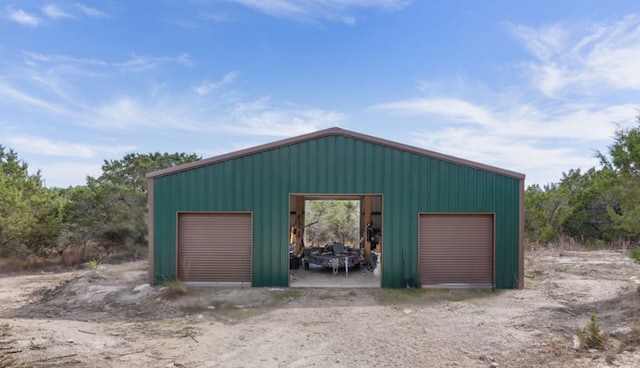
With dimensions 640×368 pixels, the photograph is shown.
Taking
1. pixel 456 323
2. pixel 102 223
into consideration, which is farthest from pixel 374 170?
pixel 102 223

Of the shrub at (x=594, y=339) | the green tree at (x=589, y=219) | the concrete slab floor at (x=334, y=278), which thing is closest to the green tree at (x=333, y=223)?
the concrete slab floor at (x=334, y=278)

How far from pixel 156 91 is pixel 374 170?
7927 millimetres

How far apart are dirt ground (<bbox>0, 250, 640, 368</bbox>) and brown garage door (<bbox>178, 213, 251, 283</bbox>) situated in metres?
0.55

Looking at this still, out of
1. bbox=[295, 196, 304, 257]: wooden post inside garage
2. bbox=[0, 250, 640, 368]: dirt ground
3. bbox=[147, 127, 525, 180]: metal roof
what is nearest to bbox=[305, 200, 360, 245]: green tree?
bbox=[295, 196, 304, 257]: wooden post inside garage

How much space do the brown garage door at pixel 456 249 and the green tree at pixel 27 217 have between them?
13240 millimetres

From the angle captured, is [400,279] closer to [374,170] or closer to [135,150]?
[374,170]

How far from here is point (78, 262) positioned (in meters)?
Result: 13.6

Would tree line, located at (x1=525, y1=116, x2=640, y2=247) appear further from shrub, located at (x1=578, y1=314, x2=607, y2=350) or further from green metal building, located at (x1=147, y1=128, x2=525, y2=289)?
shrub, located at (x1=578, y1=314, x2=607, y2=350)

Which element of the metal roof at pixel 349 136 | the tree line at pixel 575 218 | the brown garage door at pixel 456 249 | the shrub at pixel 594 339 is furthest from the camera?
the tree line at pixel 575 218

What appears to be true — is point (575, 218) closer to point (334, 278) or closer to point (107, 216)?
point (334, 278)

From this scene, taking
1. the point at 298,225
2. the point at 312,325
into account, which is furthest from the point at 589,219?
the point at 312,325

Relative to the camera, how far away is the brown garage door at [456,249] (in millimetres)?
8766

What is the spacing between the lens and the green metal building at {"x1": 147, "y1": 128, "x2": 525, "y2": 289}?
8.64 meters

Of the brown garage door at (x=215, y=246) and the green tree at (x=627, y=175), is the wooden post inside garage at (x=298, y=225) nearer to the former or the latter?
the brown garage door at (x=215, y=246)
